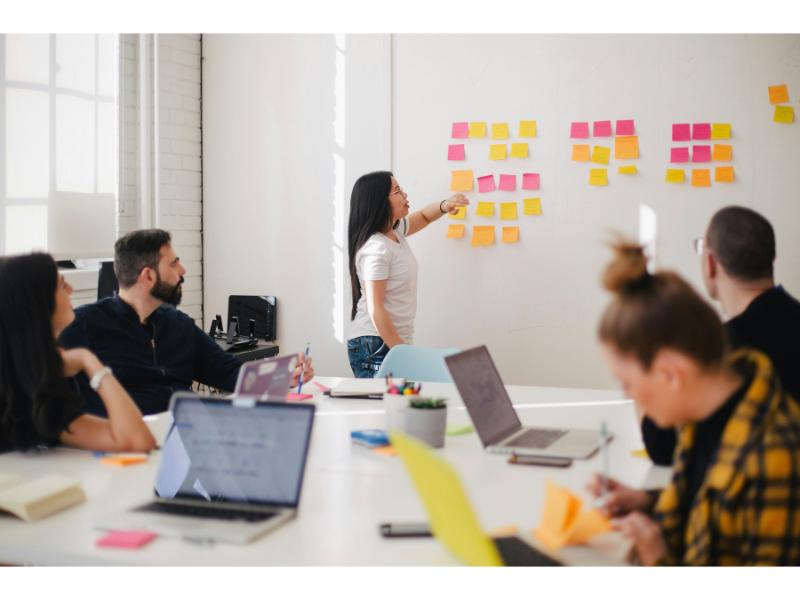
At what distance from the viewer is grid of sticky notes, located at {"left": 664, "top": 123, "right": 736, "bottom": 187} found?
386cm

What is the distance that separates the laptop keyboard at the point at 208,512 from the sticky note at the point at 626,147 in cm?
297

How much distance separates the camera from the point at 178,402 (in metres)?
1.62

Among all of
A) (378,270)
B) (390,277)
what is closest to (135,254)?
(378,270)

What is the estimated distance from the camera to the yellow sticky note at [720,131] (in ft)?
12.6

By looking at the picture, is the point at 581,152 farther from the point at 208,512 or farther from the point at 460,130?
the point at 208,512

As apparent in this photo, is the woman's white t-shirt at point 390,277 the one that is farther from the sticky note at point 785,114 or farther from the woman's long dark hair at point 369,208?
the sticky note at point 785,114

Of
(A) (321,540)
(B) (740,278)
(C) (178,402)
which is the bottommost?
(A) (321,540)

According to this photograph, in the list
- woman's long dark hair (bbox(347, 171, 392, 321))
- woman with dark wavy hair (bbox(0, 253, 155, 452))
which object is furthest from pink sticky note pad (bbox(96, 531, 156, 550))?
woman's long dark hair (bbox(347, 171, 392, 321))

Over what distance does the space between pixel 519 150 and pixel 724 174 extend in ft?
3.19

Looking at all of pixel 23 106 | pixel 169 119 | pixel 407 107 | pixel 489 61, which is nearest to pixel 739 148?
pixel 489 61

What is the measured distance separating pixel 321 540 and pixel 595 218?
9.62 ft

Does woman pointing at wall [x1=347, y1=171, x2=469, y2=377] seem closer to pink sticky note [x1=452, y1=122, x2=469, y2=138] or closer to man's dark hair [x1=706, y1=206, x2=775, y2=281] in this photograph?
pink sticky note [x1=452, y1=122, x2=469, y2=138]

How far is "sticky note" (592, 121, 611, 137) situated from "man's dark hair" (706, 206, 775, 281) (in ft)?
6.43
